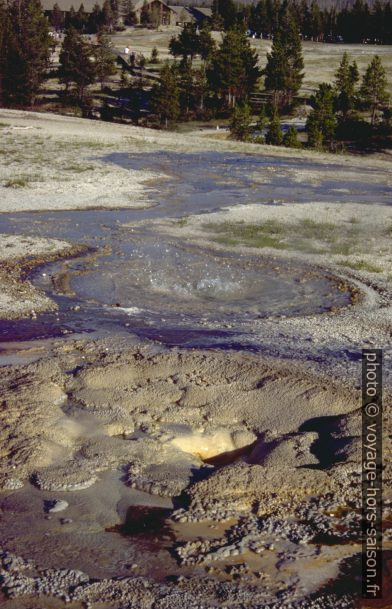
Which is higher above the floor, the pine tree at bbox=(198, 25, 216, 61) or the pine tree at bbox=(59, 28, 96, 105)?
the pine tree at bbox=(198, 25, 216, 61)

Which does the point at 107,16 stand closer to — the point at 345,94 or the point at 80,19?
the point at 80,19

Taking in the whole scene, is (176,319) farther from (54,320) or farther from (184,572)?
(184,572)

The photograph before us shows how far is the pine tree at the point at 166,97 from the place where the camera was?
4222 centimetres

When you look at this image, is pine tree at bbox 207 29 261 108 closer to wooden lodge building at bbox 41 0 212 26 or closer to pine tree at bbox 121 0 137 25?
wooden lodge building at bbox 41 0 212 26

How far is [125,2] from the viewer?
84.9 m

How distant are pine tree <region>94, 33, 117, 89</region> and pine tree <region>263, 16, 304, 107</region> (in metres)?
10.6

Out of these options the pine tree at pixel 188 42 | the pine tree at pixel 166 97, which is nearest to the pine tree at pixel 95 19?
the pine tree at pixel 188 42

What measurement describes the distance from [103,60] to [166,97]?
10.6 m

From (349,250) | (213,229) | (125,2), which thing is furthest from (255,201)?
(125,2)

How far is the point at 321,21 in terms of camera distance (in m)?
83.4

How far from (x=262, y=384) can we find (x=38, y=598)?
3.94m

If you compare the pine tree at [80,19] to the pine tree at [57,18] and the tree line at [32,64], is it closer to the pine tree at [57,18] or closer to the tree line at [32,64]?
the pine tree at [57,18]

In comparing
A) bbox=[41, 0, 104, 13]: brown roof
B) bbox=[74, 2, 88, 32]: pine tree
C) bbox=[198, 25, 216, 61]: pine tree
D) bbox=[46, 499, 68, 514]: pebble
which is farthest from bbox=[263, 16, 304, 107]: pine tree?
bbox=[46, 499, 68, 514]: pebble

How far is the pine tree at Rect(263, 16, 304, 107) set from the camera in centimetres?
4791
